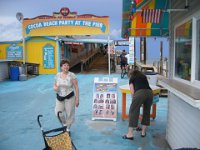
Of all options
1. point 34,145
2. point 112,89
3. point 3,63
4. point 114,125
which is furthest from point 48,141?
point 3,63

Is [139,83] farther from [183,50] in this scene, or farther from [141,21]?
[141,21]

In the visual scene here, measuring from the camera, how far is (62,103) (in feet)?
19.5

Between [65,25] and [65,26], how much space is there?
7 cm

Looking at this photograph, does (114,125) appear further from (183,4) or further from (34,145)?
(183,4)

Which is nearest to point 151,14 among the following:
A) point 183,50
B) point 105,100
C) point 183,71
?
point 183,50

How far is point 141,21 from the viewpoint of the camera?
23.8ft

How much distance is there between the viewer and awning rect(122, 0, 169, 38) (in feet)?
21.0

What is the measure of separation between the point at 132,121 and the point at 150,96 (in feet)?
2.02

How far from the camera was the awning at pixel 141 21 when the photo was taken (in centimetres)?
640

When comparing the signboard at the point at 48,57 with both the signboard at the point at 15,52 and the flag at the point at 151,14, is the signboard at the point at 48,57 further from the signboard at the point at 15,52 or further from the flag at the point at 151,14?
the flag at the point at 151,14

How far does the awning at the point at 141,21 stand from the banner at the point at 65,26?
9.32 m

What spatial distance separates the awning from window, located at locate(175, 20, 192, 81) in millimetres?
1278

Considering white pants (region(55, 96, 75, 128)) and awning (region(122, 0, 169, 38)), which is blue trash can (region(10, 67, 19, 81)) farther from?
white pants (region(55, 96, 75, 128))

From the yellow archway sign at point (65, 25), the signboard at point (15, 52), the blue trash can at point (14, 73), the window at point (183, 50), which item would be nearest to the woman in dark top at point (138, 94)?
the window at point (183, 50)
